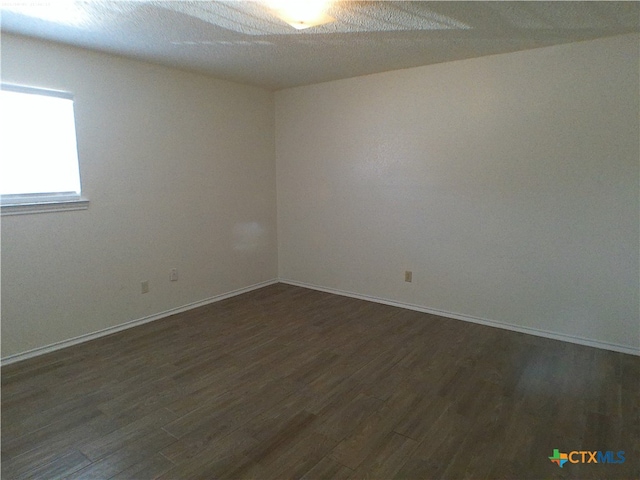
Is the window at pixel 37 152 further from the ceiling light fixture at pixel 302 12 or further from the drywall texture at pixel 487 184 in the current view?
the drywall texture at pixel 487 184

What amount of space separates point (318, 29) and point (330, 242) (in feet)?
8.06

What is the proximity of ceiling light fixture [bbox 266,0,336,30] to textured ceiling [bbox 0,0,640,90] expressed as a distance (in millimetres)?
59

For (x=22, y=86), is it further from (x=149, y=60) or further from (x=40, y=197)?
(x=149, y=60)

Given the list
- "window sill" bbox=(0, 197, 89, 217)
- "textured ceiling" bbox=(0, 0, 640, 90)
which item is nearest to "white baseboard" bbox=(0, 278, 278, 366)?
"window sill" bbox=(0, 197, 89, 217)

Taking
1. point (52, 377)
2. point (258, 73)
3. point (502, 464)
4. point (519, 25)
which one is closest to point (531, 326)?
point (502, 464)

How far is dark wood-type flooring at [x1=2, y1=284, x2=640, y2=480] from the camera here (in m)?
1.86

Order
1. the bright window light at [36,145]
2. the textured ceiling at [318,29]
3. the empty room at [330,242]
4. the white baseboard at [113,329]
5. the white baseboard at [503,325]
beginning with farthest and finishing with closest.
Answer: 1. the white baseboard at [503,325]
2. the white baseboard at [113,329]
3. the bright window light at [36,145]
4. the textured ceiling at [318,29]
5. the empty room at [330,242]

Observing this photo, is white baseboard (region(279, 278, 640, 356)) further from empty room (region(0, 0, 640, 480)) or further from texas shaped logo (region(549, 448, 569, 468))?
texas shaped logo (region(549, 448, 569, 468))

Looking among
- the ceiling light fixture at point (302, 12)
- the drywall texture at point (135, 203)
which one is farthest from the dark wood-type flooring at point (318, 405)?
the ceiling light fixture at point (302, 12)

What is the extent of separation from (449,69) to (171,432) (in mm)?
3591

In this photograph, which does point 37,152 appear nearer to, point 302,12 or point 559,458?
point 302,12

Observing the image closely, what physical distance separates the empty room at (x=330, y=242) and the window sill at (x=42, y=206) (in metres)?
0.02

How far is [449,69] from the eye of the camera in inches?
137

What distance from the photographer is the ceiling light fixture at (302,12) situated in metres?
2.16
